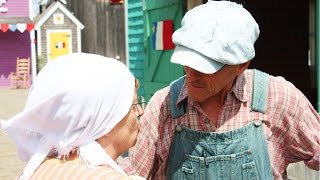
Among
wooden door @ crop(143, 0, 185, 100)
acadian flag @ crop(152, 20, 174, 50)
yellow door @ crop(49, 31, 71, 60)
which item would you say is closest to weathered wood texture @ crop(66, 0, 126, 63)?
yellow door @ crop(49, 31, 71, 60)

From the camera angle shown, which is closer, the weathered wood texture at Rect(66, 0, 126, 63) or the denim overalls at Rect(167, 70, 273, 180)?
the denim overalls at Rect(167, 70, 273, 180)

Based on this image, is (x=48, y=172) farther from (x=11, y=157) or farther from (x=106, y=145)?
(x=11, y=157)

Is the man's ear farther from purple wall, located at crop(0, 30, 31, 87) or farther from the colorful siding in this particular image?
purple wall, located at crop(0, 30, 31, 87)

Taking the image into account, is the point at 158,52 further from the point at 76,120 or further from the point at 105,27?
the point at 105,27

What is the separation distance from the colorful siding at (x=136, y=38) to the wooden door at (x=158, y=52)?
1.07 ft

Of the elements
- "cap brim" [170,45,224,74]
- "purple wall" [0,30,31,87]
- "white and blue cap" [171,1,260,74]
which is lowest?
"purple wall" [0,30,31,87]

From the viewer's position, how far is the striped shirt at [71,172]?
1.76 m

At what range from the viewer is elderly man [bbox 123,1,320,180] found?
88.2 inches

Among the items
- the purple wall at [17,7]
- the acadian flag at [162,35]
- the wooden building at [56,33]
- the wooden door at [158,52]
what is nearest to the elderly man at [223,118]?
the wooden door at [158,52]

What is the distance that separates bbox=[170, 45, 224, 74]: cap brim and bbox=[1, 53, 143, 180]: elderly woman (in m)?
0.34

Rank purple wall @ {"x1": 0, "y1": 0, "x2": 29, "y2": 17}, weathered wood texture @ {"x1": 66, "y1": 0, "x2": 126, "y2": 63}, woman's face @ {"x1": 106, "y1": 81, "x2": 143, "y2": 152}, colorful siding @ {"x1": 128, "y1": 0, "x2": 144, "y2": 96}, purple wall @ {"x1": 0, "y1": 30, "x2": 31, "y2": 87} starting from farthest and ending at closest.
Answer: purple wall @ {"x1": 0, "y1": 0, "x2": 29, "y2": 17}, purple wall @ {"x1": 0, "y1": 30, "x2": 31, "y2": 87}, weathered wood texture @ {"x1": 66, "y1": 0, "x2": 126, "y2": 63}, colorful siding @ {"x1": 128, "y1": 0, "x2": 144, "y2": 96}, woman's face @ {"x1": 106, "y1": 81, "x2": 143, "y2": 152}

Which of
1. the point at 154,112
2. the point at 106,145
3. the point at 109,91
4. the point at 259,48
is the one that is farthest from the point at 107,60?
the point at 259,48

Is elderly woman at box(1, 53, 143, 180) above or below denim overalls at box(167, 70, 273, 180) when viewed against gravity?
above

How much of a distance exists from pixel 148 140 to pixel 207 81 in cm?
35
